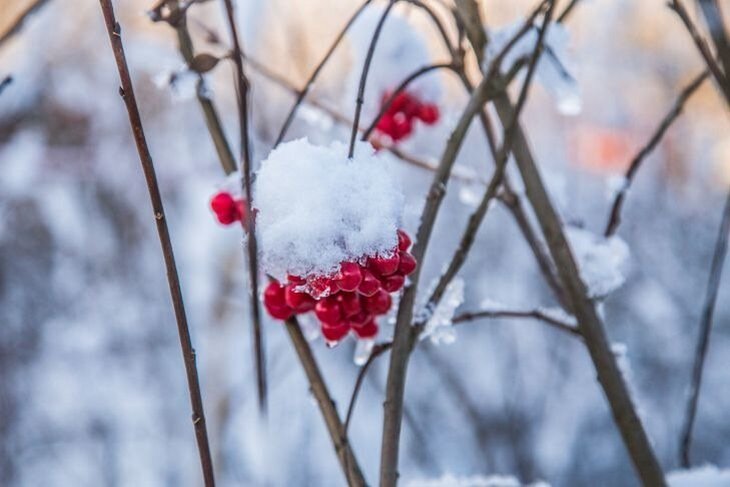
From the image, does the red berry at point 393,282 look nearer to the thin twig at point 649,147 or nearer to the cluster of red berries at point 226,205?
the cluster of red berries at point 226,205

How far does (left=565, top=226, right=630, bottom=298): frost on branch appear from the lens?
714mm

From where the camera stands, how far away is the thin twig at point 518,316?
663 millimetres

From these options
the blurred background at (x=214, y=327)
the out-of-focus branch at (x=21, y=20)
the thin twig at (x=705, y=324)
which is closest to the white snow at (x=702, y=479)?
the thin twig at (x=705, y=324)

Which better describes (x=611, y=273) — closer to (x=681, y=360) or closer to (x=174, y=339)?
(x=174, y=339)

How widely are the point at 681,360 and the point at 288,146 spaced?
4.67 metres

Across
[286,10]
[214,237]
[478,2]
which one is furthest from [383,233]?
[214,237]

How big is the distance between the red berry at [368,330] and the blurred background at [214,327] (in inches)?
108

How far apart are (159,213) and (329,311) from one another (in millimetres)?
217

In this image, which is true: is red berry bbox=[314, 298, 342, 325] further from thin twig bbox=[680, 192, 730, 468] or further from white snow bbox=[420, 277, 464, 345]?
thin twig bbox=[680, 192, 730, 468]

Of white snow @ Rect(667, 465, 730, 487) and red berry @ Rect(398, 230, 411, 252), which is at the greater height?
red berry @ Rect(398, 230, 411, 252)

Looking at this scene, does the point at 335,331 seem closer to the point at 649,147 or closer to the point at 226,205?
the point at 226,205

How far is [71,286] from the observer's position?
405cm

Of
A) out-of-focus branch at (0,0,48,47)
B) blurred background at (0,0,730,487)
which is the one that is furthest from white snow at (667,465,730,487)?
blurred background at (0,0,730,487)

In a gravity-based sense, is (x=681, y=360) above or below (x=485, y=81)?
above
